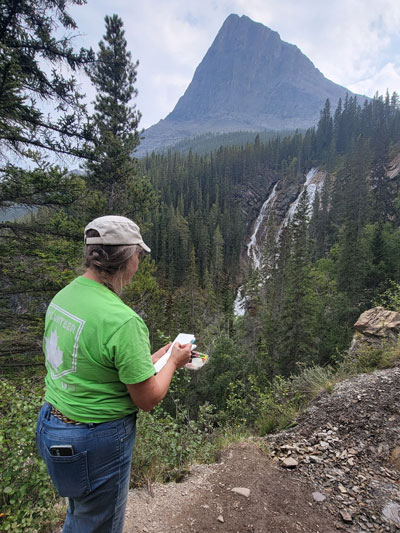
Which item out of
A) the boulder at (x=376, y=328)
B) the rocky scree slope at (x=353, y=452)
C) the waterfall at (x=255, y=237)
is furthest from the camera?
the waterfall at (x=255, y=237)

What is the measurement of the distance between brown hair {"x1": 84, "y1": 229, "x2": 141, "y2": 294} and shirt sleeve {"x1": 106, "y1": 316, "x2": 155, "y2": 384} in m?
0.31

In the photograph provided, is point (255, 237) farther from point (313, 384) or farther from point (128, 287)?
point (313, 384)

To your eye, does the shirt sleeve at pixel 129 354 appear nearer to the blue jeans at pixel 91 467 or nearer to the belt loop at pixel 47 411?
the blue jeans at pixel 91 467

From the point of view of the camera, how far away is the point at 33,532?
199 centimetres

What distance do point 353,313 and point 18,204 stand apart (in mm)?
26111

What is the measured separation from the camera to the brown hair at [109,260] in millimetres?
1411

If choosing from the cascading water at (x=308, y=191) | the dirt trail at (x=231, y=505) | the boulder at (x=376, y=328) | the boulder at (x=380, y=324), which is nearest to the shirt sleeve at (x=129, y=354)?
the dirt trail at (x=231, y=505)

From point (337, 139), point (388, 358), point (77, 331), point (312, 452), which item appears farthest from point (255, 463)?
point (337, 139)

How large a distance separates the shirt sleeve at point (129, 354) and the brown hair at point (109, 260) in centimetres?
31

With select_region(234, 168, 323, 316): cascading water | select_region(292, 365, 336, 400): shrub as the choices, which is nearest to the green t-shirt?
select_region(292, 365, 336, 400): shrub

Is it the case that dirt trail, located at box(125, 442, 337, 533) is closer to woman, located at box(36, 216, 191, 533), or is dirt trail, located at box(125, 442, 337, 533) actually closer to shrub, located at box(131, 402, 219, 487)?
shrub, located at box(131, 402, 219, 487)

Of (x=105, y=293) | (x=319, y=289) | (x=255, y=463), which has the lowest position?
Answer: (x=319, y=289)

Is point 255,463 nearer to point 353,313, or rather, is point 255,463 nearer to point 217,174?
point 353,313

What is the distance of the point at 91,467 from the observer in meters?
1.30
